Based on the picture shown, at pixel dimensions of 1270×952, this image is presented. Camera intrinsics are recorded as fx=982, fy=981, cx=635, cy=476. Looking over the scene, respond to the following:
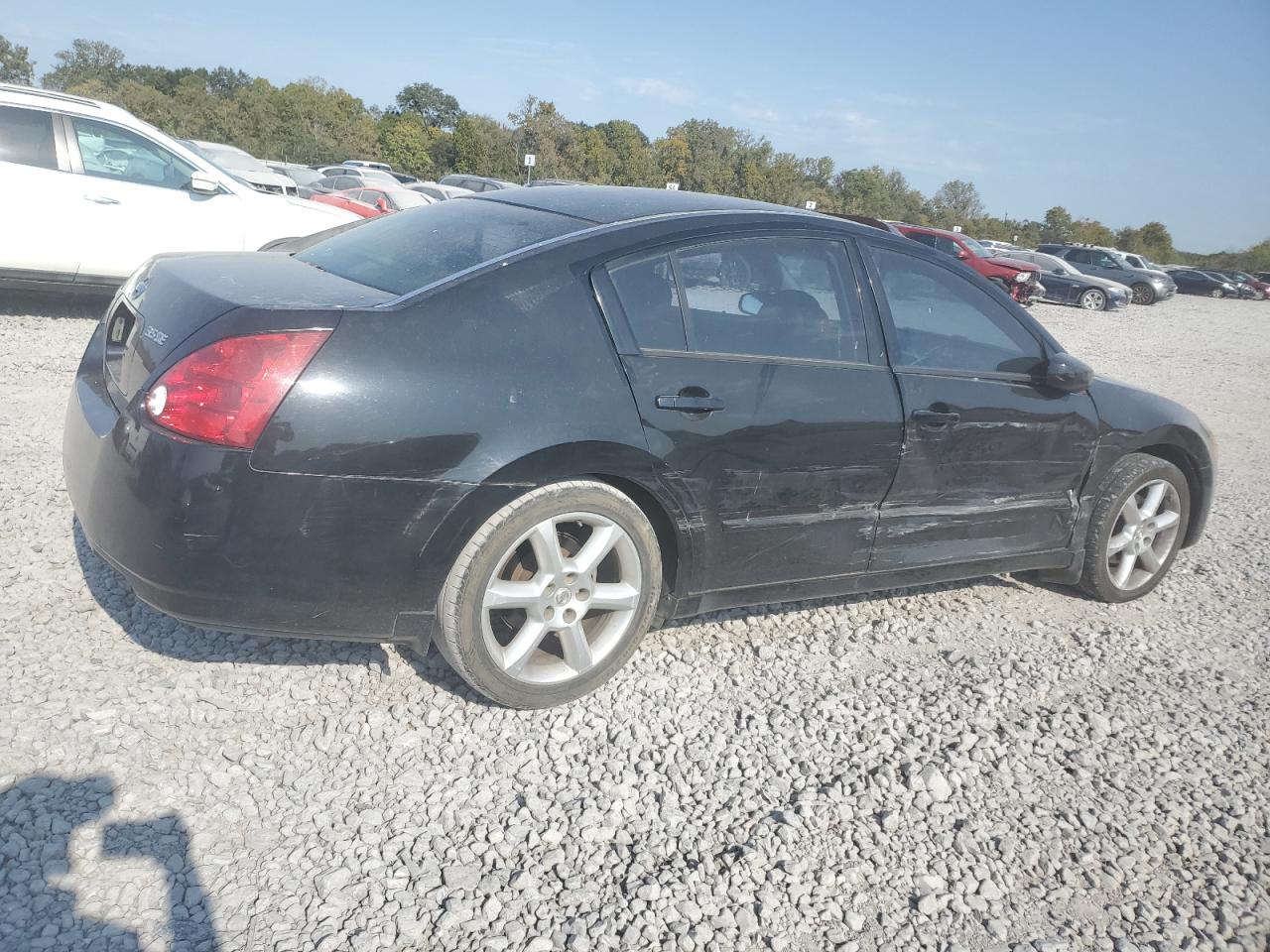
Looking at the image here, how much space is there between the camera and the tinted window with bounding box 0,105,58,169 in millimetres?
7501

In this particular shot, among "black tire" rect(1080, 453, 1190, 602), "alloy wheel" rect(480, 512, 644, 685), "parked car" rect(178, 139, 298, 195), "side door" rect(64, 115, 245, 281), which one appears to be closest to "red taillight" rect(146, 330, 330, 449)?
"alloy wheel" rect(480, 512, 644, 685)

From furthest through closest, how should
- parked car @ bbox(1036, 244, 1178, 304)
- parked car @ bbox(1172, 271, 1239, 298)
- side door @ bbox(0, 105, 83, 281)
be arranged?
parked car @ bbox(1172, 271, 1239, 298), parked car @ bbox(1036, 244, 1178, 304), side door @ bbox(0, 105, 83, 281)

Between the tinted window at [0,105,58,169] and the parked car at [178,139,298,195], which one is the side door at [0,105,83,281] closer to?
the tinted window at [0,105,58,169]

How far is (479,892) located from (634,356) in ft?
5.17

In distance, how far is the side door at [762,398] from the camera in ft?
10.2

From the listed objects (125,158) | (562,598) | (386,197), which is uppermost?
(125,158)

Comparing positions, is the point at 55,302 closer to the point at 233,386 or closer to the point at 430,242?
the point at 430,242

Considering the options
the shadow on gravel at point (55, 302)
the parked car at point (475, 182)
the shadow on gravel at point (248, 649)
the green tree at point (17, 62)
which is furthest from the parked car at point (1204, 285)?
the green tree at point (17, 62)

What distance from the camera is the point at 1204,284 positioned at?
139 feet

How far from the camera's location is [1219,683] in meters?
3.91

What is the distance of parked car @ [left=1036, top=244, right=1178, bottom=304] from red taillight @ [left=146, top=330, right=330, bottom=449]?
110 feet

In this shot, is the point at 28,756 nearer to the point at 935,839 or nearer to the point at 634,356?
the point at 634,356

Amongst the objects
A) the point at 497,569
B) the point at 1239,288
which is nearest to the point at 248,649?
the point at 497,569

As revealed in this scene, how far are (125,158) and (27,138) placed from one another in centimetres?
68
